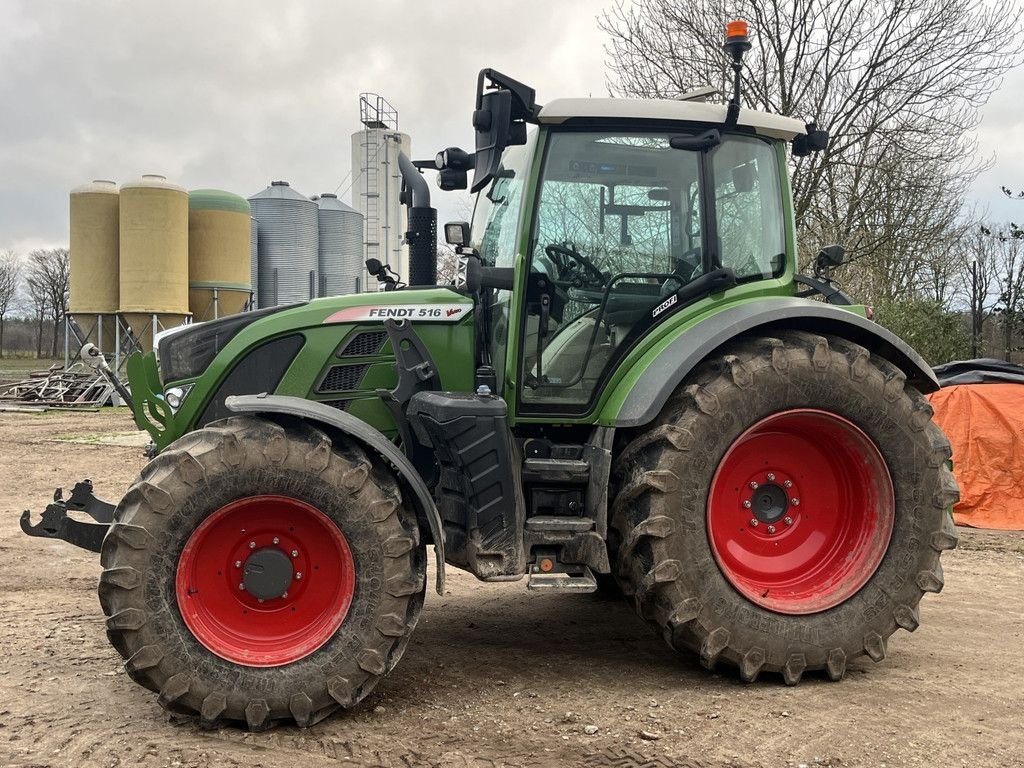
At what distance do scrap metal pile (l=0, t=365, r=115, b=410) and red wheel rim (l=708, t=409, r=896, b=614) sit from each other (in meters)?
20.7

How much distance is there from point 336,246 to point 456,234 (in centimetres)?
2008

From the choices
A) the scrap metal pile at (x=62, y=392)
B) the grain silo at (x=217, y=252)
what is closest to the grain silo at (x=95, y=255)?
the scrap metal pile at (x=62, y=392)

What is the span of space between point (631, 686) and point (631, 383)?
1.40m

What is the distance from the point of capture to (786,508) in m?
4.58

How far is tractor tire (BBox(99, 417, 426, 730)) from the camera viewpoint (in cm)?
367

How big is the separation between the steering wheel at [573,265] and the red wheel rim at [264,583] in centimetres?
162

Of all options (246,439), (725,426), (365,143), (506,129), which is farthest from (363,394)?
(365,143)

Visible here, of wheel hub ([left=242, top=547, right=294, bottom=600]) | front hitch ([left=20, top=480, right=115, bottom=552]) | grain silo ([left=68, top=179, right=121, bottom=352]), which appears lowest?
wheel hub ([left=242, top=547, right=294, bottom=600])

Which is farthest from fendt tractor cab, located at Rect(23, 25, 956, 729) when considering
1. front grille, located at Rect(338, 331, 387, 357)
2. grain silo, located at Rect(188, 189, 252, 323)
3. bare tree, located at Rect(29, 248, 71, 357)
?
bare tree, located at Rect(29, 248, 71, 357)

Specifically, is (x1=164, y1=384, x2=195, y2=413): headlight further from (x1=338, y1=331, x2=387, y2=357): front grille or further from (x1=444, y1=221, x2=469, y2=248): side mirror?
(x1=444, y1=221, x2=469, y2=248): side mirror

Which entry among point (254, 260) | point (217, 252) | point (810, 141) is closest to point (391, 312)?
point (810, 141)

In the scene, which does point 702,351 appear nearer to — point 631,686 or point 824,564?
point 824,564

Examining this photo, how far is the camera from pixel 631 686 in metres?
4.30

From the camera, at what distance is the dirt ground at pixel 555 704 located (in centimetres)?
353
